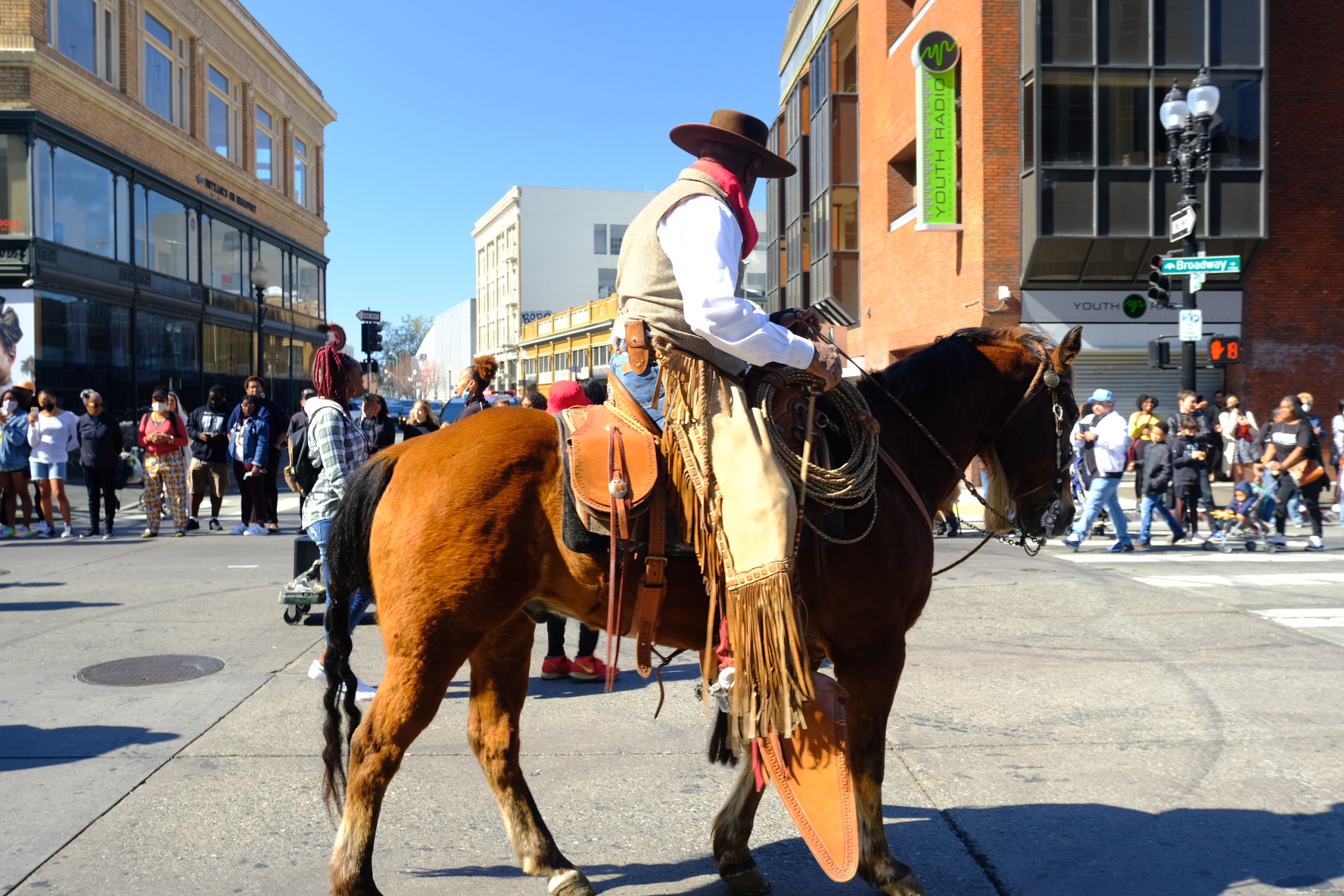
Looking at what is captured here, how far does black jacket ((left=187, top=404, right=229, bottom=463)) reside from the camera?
15.3m

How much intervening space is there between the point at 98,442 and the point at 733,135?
13346 mm

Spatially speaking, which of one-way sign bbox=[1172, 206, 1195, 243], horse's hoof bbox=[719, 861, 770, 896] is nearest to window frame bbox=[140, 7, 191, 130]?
one-way sign bbox=[1172, 206, 1195, 243]

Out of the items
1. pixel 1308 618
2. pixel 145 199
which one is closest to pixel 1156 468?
pixel 1308 618

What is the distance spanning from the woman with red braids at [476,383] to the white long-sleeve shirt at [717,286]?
5218 millimetres

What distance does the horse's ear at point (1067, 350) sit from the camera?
3.89 m

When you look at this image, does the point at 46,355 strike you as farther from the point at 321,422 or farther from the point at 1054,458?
the point at 1054,458

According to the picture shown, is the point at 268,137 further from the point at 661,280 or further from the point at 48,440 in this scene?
the point at 661,280

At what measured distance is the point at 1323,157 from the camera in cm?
2036

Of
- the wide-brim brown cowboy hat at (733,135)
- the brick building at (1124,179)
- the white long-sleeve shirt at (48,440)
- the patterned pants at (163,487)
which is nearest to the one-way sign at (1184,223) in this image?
the brick building at (1124,179)

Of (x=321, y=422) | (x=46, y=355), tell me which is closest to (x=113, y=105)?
(x=46, y=355)

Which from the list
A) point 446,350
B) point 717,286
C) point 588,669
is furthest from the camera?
point 446,350

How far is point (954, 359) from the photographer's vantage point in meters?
4.01

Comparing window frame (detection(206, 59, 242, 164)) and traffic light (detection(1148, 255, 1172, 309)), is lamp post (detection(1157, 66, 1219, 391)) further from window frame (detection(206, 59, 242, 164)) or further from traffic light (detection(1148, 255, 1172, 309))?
window frame (detection(206, 59, 242, 164))

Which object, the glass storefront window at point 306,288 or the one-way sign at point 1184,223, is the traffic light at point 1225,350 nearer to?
the one-way sign at point 1184,223
